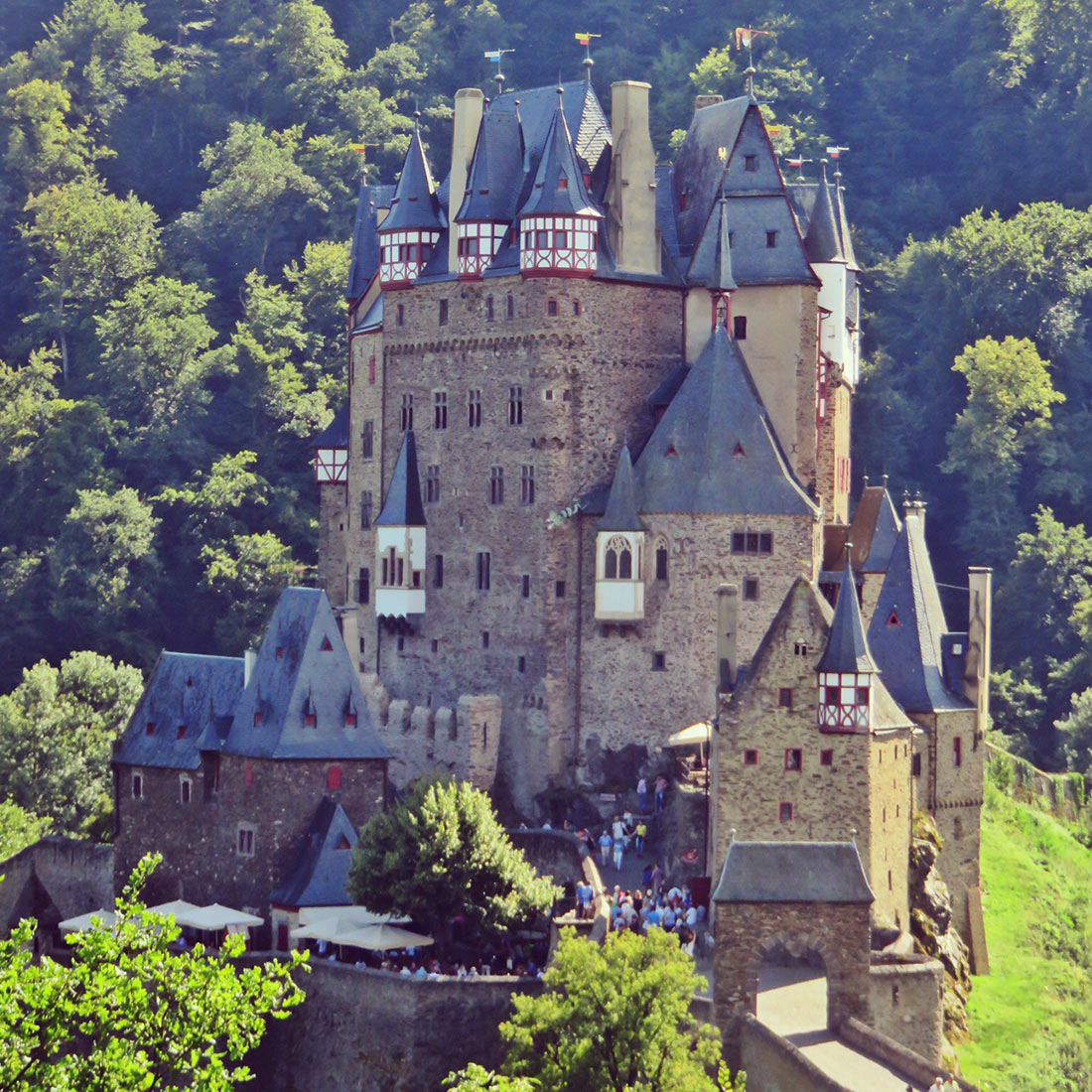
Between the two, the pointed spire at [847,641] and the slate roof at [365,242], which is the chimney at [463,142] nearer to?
the slate roof at [365,242]

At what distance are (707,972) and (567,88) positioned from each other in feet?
85.8

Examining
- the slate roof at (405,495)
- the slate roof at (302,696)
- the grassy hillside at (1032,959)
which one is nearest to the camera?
the grassy hillside at (1032,959)

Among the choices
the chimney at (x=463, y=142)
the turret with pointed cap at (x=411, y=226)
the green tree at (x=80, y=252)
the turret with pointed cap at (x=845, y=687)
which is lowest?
the turret with pointed cap at (x=845, y=687)

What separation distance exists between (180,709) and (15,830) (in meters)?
9.15

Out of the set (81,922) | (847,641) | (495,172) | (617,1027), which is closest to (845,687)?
(847,641)

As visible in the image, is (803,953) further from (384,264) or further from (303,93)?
(303,93)

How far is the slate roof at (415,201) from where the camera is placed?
70500mm

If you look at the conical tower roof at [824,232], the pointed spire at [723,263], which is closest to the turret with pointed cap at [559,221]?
the pointed spire at [723,263]

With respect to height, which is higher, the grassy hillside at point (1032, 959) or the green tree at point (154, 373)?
the green tree at point (154, 373)

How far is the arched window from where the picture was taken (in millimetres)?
64688

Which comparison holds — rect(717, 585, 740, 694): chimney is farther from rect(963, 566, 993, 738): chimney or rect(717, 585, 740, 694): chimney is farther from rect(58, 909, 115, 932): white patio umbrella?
rect(58, 909, 115, 932): white patio umbrella

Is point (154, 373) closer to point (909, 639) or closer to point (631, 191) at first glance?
point (631, 191)

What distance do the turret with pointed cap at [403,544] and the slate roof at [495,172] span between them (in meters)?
6.04

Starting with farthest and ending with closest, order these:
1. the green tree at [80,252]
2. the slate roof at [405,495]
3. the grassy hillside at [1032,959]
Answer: the green tree at [80,252] < the slate roof at [405,495] < the grassy hillside at [1032,959]
